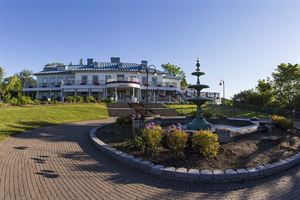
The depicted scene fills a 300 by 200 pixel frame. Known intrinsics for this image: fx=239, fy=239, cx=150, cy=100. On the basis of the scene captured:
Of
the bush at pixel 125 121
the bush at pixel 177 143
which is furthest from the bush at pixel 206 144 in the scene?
the bush at pixel 125 121

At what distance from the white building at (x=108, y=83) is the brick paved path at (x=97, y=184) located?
35.4 m

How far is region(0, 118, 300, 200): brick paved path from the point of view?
492 centimetres

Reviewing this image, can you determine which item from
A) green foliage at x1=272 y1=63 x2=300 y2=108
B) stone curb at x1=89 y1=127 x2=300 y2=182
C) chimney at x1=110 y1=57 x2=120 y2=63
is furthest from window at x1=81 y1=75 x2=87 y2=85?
stone curb at x1=89 y1=127 x2=300 y2=182

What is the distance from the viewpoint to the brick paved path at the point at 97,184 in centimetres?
492

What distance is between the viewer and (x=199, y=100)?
36.1 ft

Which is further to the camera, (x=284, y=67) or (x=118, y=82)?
(x=118, y=82)

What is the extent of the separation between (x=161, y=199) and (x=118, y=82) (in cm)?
3853

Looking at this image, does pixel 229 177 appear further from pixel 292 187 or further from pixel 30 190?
pixel 30 190

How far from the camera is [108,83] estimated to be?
44.1 meters

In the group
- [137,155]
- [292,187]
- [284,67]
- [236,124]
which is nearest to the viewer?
[292,187]

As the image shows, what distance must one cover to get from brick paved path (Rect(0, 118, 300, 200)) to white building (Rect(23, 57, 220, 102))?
35.4 metres

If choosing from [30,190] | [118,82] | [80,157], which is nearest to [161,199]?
[30,190]

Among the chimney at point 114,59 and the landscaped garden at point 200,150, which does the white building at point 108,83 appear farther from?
the landscaped garden at point 200,150

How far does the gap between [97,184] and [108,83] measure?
39.5 m
